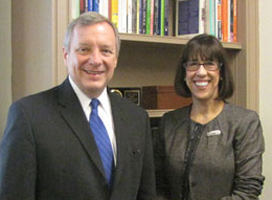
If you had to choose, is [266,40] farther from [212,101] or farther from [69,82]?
[69,82]

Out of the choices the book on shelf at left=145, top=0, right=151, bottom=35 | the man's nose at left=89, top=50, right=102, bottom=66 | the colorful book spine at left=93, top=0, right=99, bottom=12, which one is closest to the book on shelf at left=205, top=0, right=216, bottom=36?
the book on shelf at left=145, top=0, right=151, bottom=35

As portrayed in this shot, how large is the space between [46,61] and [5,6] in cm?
42

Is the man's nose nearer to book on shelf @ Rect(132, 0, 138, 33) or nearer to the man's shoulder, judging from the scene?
the man's shoulder

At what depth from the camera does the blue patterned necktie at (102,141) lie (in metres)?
1.34

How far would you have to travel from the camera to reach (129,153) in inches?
55.5

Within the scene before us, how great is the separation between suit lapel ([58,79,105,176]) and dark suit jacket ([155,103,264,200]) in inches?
21.4

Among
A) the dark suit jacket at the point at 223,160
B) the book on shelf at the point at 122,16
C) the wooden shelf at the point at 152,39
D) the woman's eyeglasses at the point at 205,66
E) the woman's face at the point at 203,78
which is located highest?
the book on shelf at the point at 122,16

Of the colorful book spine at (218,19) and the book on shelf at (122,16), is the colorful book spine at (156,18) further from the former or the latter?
the colorful book spine at (218,19)

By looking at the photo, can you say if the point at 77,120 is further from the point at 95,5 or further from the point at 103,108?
the point at 95,5

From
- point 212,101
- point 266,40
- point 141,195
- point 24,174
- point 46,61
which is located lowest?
point 141,195

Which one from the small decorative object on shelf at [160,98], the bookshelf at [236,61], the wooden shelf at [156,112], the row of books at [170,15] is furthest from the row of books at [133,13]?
the wooden shelf at [156,112]

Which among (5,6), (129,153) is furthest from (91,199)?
(5,6)

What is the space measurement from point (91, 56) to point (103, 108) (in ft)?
0.68

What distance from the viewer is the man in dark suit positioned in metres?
1.21
